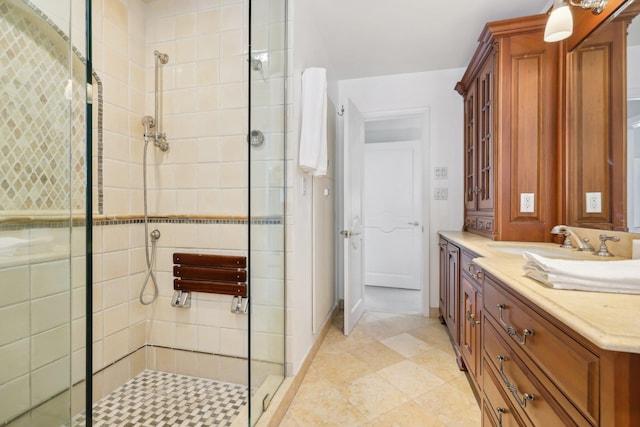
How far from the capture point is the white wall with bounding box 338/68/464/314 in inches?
111

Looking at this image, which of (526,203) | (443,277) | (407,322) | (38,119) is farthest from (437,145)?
(38,119)

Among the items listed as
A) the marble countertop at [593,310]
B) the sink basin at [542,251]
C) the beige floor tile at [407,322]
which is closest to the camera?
the marble countertop at [593,310]

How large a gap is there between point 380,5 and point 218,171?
61.9 inches

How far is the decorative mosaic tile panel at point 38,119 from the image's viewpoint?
81cm

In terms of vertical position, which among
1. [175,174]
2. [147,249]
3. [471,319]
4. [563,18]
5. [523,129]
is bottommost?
[471,319]

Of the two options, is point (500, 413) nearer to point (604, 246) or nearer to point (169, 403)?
point (604, 246)

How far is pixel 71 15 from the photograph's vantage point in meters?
0.77

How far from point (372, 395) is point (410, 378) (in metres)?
0.31

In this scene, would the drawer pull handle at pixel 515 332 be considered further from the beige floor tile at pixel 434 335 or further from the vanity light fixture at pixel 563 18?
the beige floor tile at pixel 434 335

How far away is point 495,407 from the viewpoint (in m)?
1.09

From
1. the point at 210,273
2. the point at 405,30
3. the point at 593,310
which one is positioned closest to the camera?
the point at 593,310

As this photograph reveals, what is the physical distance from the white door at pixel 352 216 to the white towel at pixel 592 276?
1611 mm

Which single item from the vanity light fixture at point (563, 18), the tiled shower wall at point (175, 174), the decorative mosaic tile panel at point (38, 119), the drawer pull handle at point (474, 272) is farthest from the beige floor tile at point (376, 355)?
the vanity light fixture at point (563, 18)

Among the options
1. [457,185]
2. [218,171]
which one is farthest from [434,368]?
[218,171]
